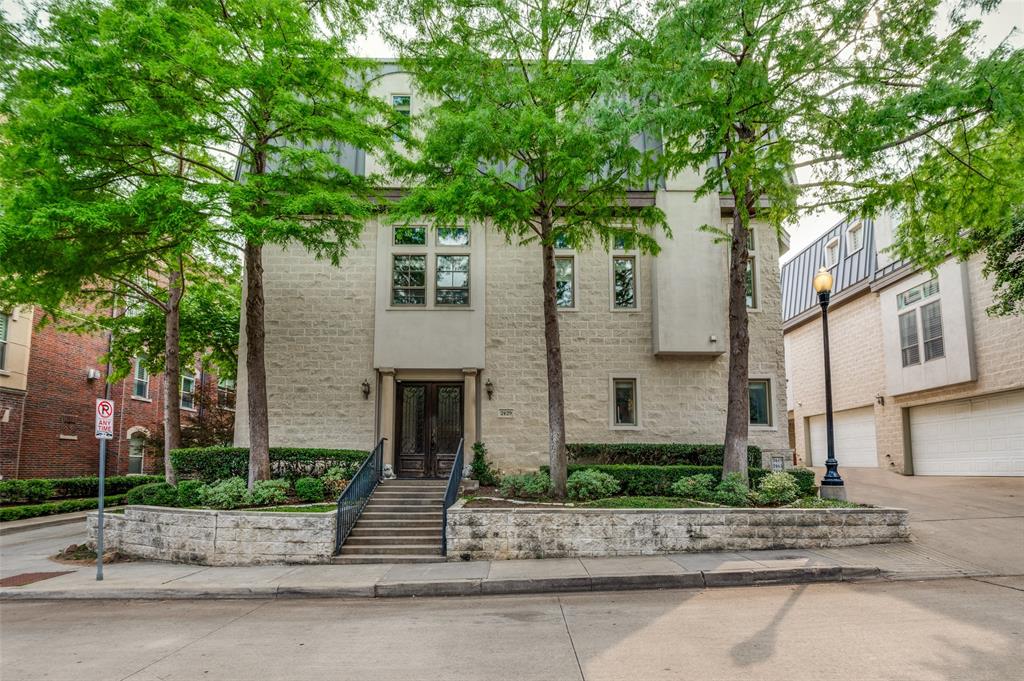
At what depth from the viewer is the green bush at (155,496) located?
38.1ft

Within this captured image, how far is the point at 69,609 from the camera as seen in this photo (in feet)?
26.7

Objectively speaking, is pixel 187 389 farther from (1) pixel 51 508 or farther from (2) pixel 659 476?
(2) pixel 659 476

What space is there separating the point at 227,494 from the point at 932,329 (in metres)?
21.2

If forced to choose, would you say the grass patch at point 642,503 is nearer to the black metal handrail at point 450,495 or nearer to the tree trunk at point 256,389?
the black metal handrail at point 450,495

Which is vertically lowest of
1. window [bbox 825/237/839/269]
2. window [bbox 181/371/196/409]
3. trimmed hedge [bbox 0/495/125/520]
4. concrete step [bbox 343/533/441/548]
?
trimmed hedge [bbox 0/495/125/520]

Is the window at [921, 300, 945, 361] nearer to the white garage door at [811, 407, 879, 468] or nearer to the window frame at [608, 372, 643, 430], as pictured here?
the white garage door at [811, 407, 879, 468]

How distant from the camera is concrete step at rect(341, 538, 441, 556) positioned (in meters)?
10.4

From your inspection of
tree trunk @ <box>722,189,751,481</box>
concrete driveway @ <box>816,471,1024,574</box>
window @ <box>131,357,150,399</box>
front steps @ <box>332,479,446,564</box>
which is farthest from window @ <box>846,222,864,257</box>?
window @ <box>131,357,150,399</box>

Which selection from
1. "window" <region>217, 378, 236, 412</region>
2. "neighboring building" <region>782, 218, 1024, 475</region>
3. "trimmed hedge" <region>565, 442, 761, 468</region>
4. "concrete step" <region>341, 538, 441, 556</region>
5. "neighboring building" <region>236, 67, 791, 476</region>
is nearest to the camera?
"concrete step" <region>341, 538, 441, 556</region>

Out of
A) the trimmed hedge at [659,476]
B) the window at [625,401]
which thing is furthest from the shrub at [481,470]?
the window at [625,401]

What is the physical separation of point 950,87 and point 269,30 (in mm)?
10891

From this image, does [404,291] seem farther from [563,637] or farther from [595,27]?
[563,637]

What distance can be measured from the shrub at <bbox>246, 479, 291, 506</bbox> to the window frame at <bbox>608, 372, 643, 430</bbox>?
7.65 meters

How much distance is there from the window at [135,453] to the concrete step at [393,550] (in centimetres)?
1815
